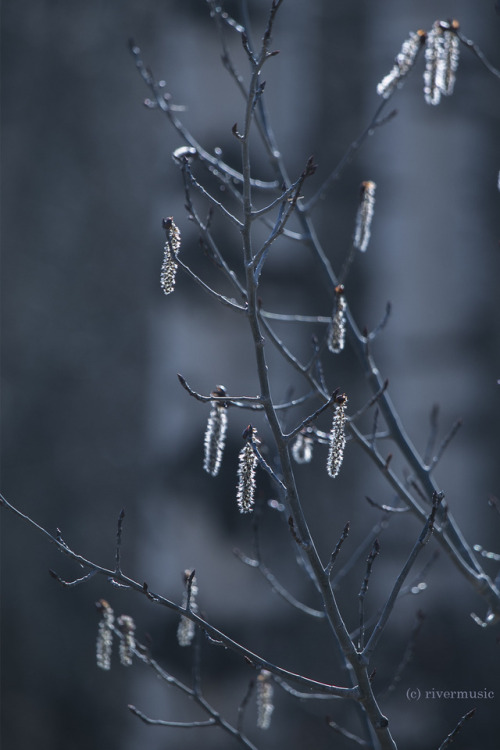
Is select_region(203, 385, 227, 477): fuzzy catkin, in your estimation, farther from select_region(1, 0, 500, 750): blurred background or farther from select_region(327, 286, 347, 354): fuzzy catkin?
select_region(1, 0, 500, 750): blurred background

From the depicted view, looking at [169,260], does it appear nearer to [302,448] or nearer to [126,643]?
[302,448]

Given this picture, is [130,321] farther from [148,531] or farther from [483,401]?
[483,401]

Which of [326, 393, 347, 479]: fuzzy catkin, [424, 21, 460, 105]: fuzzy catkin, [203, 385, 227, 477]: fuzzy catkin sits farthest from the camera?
[424, 21, 460, 105]: fuzzy catkin

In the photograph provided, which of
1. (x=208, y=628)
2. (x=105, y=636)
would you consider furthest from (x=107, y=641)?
(x=208, y=628)

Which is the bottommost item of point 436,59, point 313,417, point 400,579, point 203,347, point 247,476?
point 400,579

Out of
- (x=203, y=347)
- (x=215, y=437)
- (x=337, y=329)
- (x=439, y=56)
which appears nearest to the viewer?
(x=215, y=437)

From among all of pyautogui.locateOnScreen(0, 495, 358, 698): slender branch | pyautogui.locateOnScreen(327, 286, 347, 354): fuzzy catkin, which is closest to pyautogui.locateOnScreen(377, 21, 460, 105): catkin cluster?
pyautogui.locateOnScreen(327, 286, 347, 354): fuzzy catkin

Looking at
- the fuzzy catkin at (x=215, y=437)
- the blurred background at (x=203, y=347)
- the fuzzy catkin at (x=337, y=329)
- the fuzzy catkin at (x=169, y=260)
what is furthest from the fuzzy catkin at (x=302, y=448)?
the blurred background at (x=203, y=347)

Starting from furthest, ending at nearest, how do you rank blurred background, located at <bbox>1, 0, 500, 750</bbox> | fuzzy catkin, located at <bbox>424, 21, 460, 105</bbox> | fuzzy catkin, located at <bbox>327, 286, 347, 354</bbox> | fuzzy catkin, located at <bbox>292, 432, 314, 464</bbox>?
1. blurred background, located at <bbox>1, 0, 500, 750</bbox>
2. fuzzy catkin, located at <bbox>292, 432, 314, 464</bbox>
3. fuzzy catkin, located at <bbox>424, 21, 460, 105</bbox>
4. fuzzy catkin, located at <bbox>327, 286, 347, 354</bbox>

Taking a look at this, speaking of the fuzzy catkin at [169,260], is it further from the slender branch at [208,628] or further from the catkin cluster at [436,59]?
the catkin cluster at [436,59]
